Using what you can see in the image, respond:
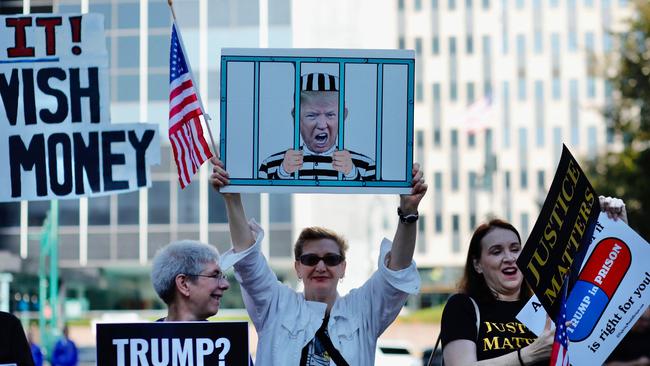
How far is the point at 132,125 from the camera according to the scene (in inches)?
250

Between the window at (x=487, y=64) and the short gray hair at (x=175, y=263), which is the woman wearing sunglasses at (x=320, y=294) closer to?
the short gray hair at (x=175, y=263)

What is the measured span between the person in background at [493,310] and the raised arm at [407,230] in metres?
0.29

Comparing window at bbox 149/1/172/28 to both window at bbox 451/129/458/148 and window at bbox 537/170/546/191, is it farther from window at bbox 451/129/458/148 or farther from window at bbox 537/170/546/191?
Result: window at bbox 537/170/546/191

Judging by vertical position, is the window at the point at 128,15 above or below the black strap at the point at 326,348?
above

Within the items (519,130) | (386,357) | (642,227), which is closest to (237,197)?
(386,357)

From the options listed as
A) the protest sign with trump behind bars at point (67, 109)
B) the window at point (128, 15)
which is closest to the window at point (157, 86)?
the window at point (128, 15)

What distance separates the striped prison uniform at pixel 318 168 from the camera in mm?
5105

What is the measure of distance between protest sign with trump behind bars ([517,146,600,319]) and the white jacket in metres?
0.63

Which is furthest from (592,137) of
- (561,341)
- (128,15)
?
(561,341)

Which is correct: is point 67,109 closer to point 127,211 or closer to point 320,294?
point 320,294

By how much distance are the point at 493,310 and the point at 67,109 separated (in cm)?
254

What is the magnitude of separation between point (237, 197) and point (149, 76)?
42231 millimetres

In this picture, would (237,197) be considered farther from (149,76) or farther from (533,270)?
(149,76)

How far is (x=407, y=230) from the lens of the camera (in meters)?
5.10
